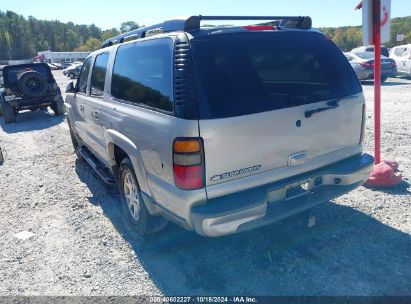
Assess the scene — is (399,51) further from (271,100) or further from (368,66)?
(271,100)

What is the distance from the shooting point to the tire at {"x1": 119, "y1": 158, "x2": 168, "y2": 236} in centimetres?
360

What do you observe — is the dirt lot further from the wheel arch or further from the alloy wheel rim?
the wheel arch

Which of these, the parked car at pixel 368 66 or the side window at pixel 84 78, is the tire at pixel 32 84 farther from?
the parked car at pixel 368 66

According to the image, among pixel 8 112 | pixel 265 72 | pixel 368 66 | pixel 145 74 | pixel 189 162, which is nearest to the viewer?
pixel 189 162

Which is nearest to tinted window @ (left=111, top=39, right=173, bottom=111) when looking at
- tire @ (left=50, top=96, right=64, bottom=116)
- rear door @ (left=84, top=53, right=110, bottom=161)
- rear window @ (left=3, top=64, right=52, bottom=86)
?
rear door @ (left=84, top=53, right=110, bottom=161)

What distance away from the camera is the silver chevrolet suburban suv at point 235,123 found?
2.70m

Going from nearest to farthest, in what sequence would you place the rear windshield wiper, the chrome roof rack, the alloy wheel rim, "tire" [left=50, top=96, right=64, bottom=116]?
the chrome roof rack < the rear windshield wiper < the alloy wheel rim < "tire" [left=50, top=96, right=64, bottom=116]

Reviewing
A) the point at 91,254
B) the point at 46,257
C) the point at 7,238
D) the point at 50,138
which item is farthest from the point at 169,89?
the point at 50,138

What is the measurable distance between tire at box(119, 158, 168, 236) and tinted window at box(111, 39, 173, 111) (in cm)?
72

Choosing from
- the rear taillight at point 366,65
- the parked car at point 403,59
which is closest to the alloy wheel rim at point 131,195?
the rear taillight at point 366,65

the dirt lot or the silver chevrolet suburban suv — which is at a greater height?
the silver chevrolet suburban suv

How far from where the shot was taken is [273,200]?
3.03m

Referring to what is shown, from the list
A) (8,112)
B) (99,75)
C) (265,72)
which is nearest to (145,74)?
(265,72)

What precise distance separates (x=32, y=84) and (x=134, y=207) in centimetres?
964
